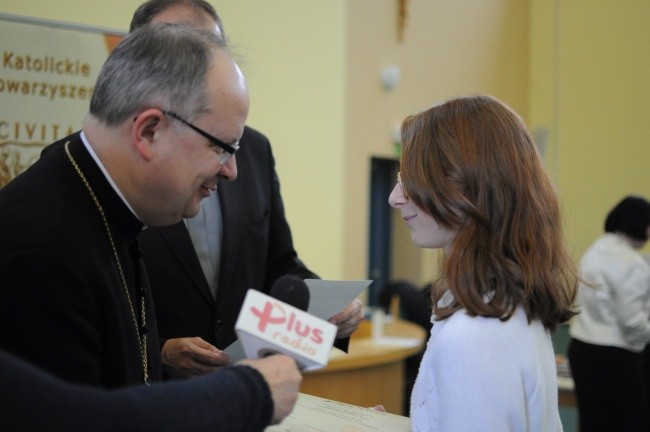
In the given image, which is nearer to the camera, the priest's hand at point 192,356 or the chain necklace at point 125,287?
the chain necklace at point 125,287

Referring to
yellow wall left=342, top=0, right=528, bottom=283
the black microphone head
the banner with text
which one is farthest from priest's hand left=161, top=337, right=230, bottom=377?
yellow wall left=342, top=0, right=528, bottom=283

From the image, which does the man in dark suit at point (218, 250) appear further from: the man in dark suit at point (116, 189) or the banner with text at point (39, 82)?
the banner with text at point (39, 82)

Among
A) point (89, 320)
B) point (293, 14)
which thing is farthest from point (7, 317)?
point (293, 14)

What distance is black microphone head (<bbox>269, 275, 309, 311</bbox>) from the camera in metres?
1.17

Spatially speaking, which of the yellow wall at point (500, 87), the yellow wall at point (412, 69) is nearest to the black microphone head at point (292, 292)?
the yellow wall at point (500, 87)

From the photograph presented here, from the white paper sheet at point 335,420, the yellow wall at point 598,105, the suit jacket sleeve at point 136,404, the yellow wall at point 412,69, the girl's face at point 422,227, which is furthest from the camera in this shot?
the yellow wall at point 598,105

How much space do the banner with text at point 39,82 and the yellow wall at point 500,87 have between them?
2796mm

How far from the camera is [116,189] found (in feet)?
4.71

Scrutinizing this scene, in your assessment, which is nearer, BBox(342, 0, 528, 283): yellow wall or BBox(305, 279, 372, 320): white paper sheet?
BBox(305, 279, 372, 320): white paper sheet

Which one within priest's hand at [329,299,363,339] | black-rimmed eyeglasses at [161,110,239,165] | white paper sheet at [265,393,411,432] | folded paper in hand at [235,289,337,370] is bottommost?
white paper sheet at [265,393,411,432]

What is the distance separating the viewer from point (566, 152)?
1008 centimetres

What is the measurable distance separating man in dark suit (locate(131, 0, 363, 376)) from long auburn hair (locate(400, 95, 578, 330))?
516mm

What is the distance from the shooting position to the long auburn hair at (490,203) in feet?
5.08

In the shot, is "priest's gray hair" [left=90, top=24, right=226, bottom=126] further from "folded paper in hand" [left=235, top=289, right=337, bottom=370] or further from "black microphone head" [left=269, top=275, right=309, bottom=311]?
"folded paper in hand" [left=235, top=289, right=337, bottom=370]
